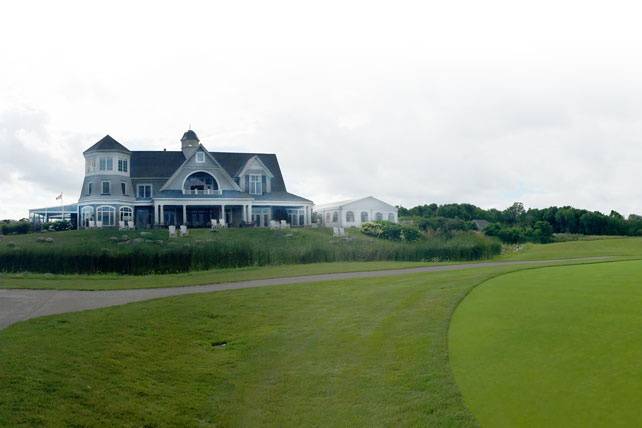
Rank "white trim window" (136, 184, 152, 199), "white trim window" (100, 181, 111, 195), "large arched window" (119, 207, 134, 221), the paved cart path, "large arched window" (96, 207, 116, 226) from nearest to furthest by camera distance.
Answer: the paved cart path, "large arched window" (96, 207, 116, 226), "white trim window" (100, 181, 111, 195), "large arched window" (119, 207, 134, 221), "white trim window" (136, 184, 152, 199)

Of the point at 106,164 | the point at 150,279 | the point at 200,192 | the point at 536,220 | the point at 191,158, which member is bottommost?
the point at 150,279

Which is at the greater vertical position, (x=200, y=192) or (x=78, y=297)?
(x=200, y=192)

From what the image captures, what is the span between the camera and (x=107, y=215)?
43562 millimetres

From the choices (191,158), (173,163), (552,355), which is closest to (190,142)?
(173,163)

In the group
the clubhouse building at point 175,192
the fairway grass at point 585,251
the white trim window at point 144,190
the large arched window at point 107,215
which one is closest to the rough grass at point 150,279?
the fairway grass at point 585,251

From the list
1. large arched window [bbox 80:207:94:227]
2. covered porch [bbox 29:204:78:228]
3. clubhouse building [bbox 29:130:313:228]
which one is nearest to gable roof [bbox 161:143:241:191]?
clubhouse building [bbox 29:130:313:228]

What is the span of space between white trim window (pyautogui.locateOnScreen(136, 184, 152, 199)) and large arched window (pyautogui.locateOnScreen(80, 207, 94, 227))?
426cm

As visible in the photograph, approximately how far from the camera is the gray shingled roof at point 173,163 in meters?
47.6

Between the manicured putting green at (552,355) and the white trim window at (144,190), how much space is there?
38.3m

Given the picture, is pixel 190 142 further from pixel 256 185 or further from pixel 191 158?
pixel 256 185

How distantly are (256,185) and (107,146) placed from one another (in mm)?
12243

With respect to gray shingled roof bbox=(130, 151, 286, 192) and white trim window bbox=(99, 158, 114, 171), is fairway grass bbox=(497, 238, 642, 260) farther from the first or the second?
white trim window bbox=(99, 158, 114, 171)

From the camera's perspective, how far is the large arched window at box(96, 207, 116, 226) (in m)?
43.4

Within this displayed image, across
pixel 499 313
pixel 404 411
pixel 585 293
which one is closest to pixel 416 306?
pixel 499 313
